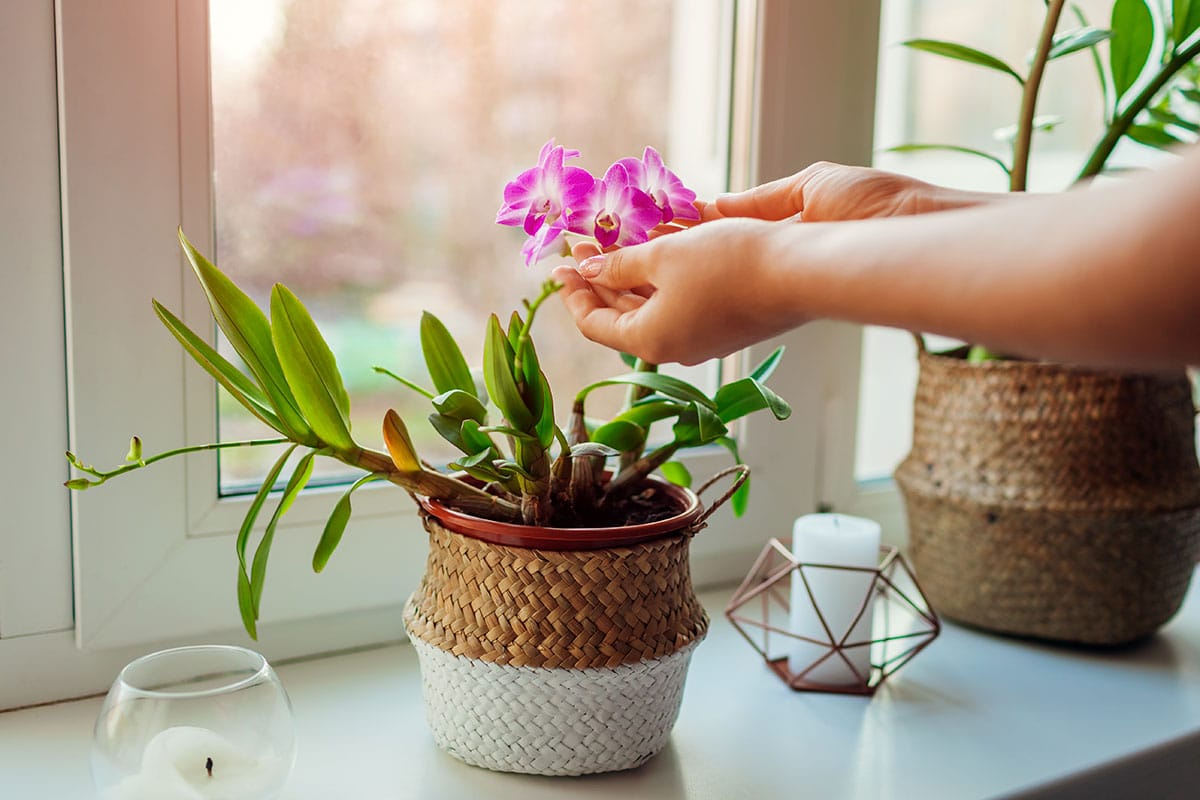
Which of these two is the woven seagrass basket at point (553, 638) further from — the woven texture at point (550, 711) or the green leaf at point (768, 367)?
the green leaf at point (768, 367)

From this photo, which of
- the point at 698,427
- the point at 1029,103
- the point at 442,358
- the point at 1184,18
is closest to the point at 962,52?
the point at 1029,103

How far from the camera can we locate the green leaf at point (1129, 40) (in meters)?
0.96

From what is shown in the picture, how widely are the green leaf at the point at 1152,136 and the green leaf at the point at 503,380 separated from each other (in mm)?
688

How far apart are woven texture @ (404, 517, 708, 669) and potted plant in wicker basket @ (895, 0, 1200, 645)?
411 mm

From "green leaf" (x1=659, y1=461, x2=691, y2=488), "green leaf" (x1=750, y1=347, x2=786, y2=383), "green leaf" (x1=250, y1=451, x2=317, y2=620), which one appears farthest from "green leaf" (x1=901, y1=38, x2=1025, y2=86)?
"green leaf" (x1=250, y1=451, x2=317, y2=620)

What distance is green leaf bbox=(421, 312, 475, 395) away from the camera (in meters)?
0.75

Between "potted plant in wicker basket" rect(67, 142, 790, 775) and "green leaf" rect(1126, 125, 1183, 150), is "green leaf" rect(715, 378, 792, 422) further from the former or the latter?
"green leaf" rect(1126, 125, 1183, 150)

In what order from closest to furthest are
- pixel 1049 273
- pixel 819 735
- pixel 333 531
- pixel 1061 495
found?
pixel 1049 273 < pixel 333 531 < pixel 819 735 < pixel 1061 495

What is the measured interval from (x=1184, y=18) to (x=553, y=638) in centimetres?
80

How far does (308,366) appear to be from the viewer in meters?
0.68

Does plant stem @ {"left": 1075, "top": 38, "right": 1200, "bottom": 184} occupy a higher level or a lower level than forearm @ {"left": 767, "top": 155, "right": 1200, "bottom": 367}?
higher

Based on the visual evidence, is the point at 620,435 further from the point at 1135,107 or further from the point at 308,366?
the point at 1135,107

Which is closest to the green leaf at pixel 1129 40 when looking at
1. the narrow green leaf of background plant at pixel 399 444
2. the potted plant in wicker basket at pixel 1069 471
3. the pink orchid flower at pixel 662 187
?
the potted plant in wicker basket at pixel 1069 471

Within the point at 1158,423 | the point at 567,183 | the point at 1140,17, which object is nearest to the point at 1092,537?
the point at 1158,423
